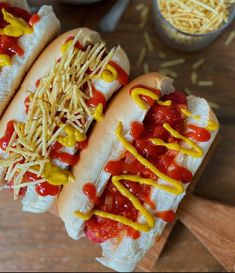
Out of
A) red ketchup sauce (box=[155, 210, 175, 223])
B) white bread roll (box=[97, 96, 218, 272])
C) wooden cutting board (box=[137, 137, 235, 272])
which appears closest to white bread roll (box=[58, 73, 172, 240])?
white bread roll (box=[97, 96, 218, 272])

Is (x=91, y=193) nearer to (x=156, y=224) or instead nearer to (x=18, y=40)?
(x=156, y=224)

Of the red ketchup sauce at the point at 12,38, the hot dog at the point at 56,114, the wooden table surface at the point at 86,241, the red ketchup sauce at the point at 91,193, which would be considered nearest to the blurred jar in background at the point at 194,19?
the wooden table surface at the point at 86,241

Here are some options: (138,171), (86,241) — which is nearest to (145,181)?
(138,171)

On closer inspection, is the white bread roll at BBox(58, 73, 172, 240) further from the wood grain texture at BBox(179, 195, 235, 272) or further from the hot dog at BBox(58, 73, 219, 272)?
the wood grain texture at BBox(179, 195, 235, 272)

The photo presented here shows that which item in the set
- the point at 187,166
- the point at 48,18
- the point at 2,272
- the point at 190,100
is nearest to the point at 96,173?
the point at 187,166

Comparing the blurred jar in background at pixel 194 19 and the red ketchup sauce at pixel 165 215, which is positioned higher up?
the blurred jar in background at pixel 194 19

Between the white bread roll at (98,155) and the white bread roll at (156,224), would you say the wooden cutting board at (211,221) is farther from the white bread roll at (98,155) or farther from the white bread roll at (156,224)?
the white bread roll at (98,155)

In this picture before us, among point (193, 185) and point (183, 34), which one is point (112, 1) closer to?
point (183, 34)
